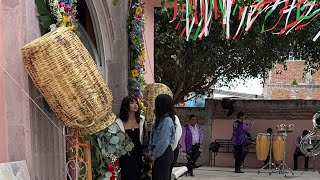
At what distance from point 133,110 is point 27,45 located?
235cm

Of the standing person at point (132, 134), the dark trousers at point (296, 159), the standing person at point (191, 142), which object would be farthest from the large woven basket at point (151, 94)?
the dark trousers at point (296, 159)

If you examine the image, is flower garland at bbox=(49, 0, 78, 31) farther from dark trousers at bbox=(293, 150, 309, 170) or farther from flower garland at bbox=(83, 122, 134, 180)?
dark trousers at bbox=(293, 150, 309, 170)

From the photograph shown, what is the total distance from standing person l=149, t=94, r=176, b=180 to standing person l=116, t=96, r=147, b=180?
0.92 feet

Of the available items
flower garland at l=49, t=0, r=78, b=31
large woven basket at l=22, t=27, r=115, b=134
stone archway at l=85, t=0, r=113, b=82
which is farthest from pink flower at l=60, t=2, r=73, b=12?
stone archway at l=85, t=0, r=113, b=82

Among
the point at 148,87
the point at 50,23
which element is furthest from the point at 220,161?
the point at 50,23

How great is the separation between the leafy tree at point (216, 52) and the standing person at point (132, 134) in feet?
14.3

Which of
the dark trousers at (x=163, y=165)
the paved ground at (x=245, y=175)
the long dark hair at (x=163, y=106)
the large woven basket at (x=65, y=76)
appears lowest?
the paved ground at (x=245, y=175)

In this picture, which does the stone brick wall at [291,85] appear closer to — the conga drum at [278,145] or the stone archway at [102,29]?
the conga drum at [278,145]

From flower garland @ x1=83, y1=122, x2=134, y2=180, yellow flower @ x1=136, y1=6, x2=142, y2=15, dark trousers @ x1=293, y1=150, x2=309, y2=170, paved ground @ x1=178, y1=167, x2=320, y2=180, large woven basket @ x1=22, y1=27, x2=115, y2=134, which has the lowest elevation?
paved ground @ x1=178, y1=167, x2=320, y2=180

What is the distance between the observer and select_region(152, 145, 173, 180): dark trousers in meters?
5.19

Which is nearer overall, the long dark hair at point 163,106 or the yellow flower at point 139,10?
the long dark hair at point 163,106

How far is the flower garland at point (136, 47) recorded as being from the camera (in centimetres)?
597

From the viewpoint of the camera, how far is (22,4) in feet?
10.7

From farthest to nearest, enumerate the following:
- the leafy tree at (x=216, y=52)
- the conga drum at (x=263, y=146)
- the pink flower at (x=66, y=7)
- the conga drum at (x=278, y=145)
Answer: the conga drum at (x=263, y=146) < the conga drum at (x=278, y=145) < the leafy tree at (x=216, y=52) < the pink flower at (x=66, y=7)
